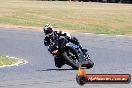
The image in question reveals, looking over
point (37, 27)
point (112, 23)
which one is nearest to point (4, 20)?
point (37, 27)

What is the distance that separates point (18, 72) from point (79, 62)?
11.7 m

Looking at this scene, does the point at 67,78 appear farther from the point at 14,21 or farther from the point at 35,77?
the point at 14,21

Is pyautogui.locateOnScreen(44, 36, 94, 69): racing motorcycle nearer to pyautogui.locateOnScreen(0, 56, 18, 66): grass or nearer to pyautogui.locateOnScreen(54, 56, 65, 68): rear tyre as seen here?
pyautogui.locateOnScreen(54, 56, 65, 68): rear tyre

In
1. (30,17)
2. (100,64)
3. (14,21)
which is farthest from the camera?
(30,17)

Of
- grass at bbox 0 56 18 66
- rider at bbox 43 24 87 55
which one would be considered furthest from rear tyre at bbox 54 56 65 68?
grass at bbox 0 56 18 66

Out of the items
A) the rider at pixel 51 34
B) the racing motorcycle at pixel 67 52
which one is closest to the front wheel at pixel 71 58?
the racing motorcycle at pixel 67 52

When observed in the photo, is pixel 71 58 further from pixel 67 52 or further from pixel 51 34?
pixel 51 34

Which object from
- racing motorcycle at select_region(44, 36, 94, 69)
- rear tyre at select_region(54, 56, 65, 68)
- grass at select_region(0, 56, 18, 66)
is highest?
racing motorcycle at select_region(44, 36, 94, 69)

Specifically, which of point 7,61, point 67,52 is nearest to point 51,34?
point 67,52

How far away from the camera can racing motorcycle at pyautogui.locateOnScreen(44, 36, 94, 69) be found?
4.91 metres

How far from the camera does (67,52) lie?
198 inches

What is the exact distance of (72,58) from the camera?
4.98 m

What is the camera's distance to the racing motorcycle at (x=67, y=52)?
16.1 feet

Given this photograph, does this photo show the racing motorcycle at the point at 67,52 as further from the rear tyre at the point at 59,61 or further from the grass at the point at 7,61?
the grass at the point at 7,61
